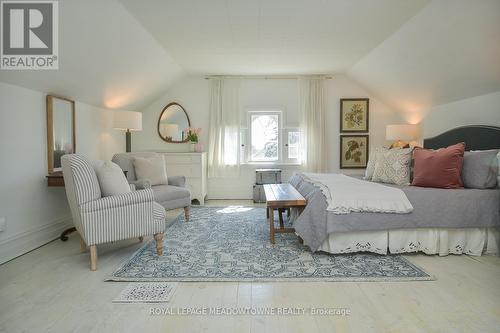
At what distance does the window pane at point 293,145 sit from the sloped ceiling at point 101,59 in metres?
2.51

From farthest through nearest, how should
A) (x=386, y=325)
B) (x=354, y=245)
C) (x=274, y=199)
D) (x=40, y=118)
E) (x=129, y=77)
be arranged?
(x=129, y=77), (x=40, y=118), (x=274, y=199), (x=354, y=245), (x=386, y=325)

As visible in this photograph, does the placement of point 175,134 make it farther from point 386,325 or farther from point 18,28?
point 386,325

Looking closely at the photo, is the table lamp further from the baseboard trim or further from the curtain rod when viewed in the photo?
the baseboard trim

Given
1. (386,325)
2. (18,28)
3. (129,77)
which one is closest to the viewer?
(386,325)

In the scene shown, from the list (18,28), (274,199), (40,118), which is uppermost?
(18,28)

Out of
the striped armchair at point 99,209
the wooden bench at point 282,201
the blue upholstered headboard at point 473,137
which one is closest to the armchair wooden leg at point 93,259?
the striped armchair at point 99,209

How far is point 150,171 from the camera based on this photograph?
14.3 ft

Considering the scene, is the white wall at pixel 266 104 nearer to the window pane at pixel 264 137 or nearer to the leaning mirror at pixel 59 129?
the window pane at pixel 264 137

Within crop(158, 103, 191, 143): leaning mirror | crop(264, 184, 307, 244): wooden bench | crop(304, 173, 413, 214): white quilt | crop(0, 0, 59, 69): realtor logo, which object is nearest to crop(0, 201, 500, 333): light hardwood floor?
crop(304, 173, 413, 214): white quilt

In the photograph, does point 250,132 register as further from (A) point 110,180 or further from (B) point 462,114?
(A) point 110,180

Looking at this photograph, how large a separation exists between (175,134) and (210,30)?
2.67 meters

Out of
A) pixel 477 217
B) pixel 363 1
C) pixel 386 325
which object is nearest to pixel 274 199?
pixel 386 325

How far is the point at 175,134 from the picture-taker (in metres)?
6.05

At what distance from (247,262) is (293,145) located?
3745mm
